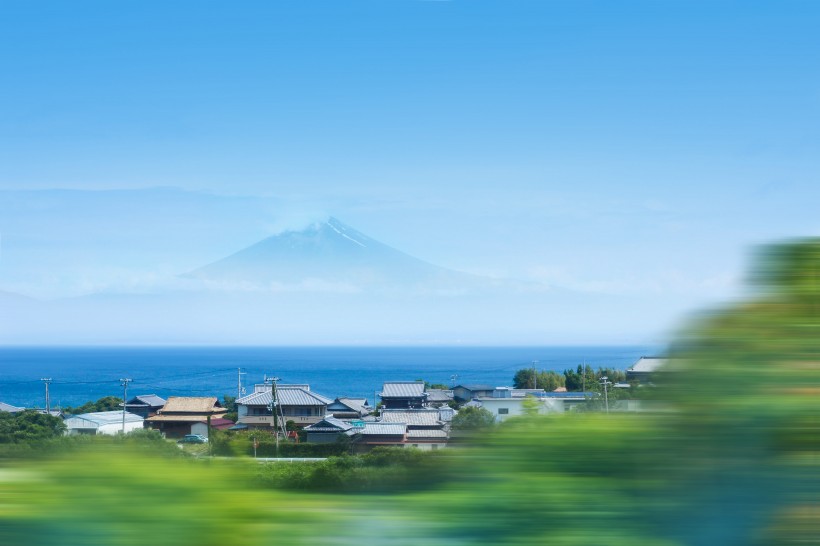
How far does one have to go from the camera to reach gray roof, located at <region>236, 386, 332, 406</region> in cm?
1986

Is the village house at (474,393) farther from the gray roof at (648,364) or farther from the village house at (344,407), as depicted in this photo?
the village house at (344,407)

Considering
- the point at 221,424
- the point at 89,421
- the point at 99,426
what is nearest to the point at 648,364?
the point at 99,426

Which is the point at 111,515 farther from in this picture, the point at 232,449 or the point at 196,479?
the point at 232,449

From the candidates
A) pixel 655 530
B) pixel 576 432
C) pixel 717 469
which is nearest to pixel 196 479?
pixel 576 432

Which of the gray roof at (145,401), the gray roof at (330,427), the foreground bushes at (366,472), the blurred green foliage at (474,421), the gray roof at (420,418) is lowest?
the gray roof at (145,401)

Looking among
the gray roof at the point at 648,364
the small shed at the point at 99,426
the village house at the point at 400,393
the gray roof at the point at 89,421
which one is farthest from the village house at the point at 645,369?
the village house at the point at 400,393

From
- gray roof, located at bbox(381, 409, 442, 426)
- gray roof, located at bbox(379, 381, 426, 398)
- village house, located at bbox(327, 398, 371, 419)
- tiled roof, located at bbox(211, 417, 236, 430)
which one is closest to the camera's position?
gray roof, located at bbox(381, 409, 442, 426)

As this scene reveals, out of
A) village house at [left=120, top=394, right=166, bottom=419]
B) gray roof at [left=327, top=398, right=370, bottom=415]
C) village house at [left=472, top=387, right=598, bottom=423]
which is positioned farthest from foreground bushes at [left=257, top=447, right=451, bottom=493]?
village house at [left=120, top=394, right=166, bottom=419]

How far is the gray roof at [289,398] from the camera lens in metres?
19.9

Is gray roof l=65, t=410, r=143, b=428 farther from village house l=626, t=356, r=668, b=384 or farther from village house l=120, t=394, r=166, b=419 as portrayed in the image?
village house l=120, t=394, r=166, b=419

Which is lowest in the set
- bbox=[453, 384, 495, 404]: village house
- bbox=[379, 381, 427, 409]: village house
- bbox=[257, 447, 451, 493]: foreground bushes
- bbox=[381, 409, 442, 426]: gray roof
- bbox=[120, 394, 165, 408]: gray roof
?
bbox=[120, 394, 165, 408]: gray roof

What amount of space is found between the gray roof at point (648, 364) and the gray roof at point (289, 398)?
18.6 m

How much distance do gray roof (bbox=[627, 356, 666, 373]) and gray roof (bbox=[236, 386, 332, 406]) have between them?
18.6 m

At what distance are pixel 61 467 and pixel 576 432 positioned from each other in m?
0.89
